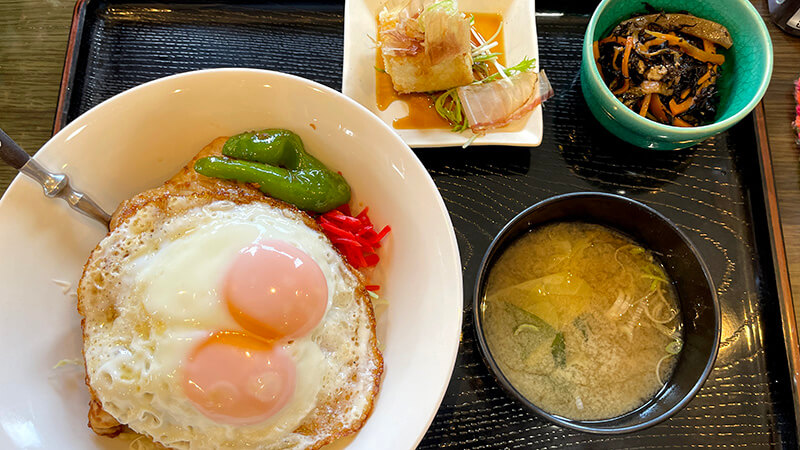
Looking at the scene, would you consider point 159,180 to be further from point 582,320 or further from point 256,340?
point 582,320

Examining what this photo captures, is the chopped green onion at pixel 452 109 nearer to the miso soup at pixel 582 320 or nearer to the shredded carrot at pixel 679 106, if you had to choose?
the miso soup at pixel 582 320

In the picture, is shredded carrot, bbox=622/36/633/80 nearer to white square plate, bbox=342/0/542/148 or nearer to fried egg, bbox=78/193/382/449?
white square plate, bbox=342/0/542/148

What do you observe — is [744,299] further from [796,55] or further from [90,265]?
[90,265]


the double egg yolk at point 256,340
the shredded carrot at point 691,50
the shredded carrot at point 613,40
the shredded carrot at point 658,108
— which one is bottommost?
the double egg yolk at point 256,340

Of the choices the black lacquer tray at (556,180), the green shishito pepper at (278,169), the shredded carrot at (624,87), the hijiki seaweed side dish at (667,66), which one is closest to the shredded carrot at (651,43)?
the hijiki seaweed side dish at (667,66)

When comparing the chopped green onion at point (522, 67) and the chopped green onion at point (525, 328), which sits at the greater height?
the chopped green onion at point (522, 67)

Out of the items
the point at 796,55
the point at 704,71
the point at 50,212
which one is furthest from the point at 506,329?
the point at 796,55

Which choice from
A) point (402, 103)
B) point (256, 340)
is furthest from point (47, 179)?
point (402, 103)
